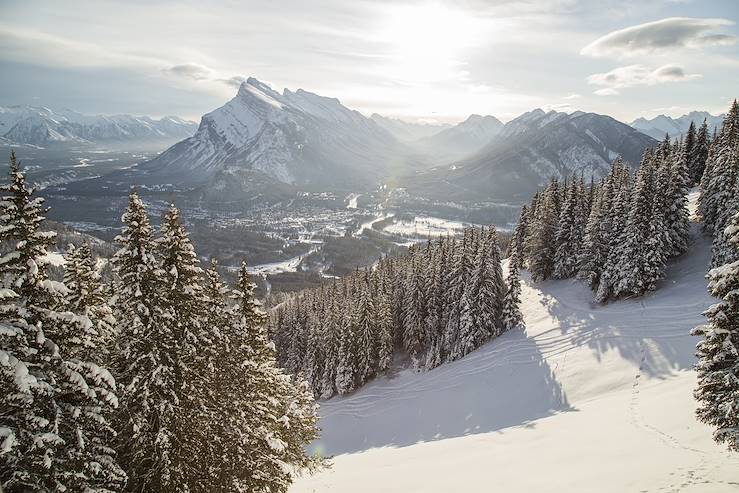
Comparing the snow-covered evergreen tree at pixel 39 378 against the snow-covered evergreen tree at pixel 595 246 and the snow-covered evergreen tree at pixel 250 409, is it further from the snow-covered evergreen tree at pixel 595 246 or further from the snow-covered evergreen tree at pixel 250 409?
the snow-covered evergreen tree at pixel 595 246

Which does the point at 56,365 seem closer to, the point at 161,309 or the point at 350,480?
the point at 161,309

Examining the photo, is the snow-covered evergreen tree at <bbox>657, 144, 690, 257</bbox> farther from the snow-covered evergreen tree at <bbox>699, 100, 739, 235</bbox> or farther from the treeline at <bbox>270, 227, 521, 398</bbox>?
the treeline at <bbox>270, 227, 521, 398</bbox>

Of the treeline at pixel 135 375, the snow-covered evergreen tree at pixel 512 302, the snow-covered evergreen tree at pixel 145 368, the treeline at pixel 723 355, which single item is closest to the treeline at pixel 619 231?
the snow-covered evergreen tree at pixel 512 302

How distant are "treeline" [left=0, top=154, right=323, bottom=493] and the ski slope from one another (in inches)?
352

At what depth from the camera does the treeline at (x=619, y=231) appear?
147ft

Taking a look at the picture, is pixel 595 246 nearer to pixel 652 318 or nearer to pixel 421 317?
pixel 652 318

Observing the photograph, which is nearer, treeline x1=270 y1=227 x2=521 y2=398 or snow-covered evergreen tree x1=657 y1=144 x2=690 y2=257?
snow-covered evergreen tree x1=657 y1=144 x2=690 y2=257

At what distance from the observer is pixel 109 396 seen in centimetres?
1099

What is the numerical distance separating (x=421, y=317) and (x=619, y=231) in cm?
2580

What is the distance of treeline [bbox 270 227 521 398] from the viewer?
169 ft

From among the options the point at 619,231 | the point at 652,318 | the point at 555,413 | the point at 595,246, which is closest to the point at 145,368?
the point at 555,413

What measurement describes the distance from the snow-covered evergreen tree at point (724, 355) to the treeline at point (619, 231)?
34735 millimetres

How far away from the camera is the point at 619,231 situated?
161 ft

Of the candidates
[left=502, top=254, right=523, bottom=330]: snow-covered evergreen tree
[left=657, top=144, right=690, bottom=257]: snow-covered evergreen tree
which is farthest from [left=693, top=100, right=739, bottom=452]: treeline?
[left=502, top=254, right=523, bottom=330]: snow-covered evergreen tree
